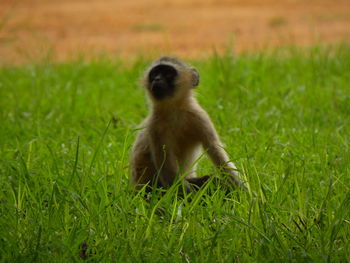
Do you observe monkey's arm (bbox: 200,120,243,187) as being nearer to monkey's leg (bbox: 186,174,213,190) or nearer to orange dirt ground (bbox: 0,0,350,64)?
monkey's leg (bbox: 186,174,213,190)

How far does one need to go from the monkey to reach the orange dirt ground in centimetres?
664

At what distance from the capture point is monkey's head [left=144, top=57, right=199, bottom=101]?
5281mm

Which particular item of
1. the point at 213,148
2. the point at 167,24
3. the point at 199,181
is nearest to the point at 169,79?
the point at 213,148

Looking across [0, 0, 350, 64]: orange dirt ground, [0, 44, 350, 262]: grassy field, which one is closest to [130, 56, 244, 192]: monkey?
[0, 44, 350, 262]: grassy field

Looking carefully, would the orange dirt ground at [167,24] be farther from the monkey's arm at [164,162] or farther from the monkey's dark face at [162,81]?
the monkey's arm at [164,162]

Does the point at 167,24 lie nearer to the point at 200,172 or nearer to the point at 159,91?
the point at 200,172

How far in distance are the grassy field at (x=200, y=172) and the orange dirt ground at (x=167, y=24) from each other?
179 inches

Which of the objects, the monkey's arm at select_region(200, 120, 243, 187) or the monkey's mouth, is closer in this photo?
the monkey's arm at select_region(200, 120, 243, 187)

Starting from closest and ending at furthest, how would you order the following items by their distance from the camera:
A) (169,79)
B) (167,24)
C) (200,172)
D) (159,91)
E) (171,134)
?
1. (171,134)
2. (159,91)
3. (169,79)
4. (200,172)
5. (167,24)

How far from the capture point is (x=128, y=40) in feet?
48.3

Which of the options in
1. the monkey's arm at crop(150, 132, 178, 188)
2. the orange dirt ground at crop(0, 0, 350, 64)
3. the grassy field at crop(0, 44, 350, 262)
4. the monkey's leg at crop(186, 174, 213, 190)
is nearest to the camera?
the grassy field at crop(0, 44, 350, 262)

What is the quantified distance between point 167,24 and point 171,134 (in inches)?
452

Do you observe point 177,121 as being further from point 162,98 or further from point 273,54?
point 273,54

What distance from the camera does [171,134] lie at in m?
5.14
